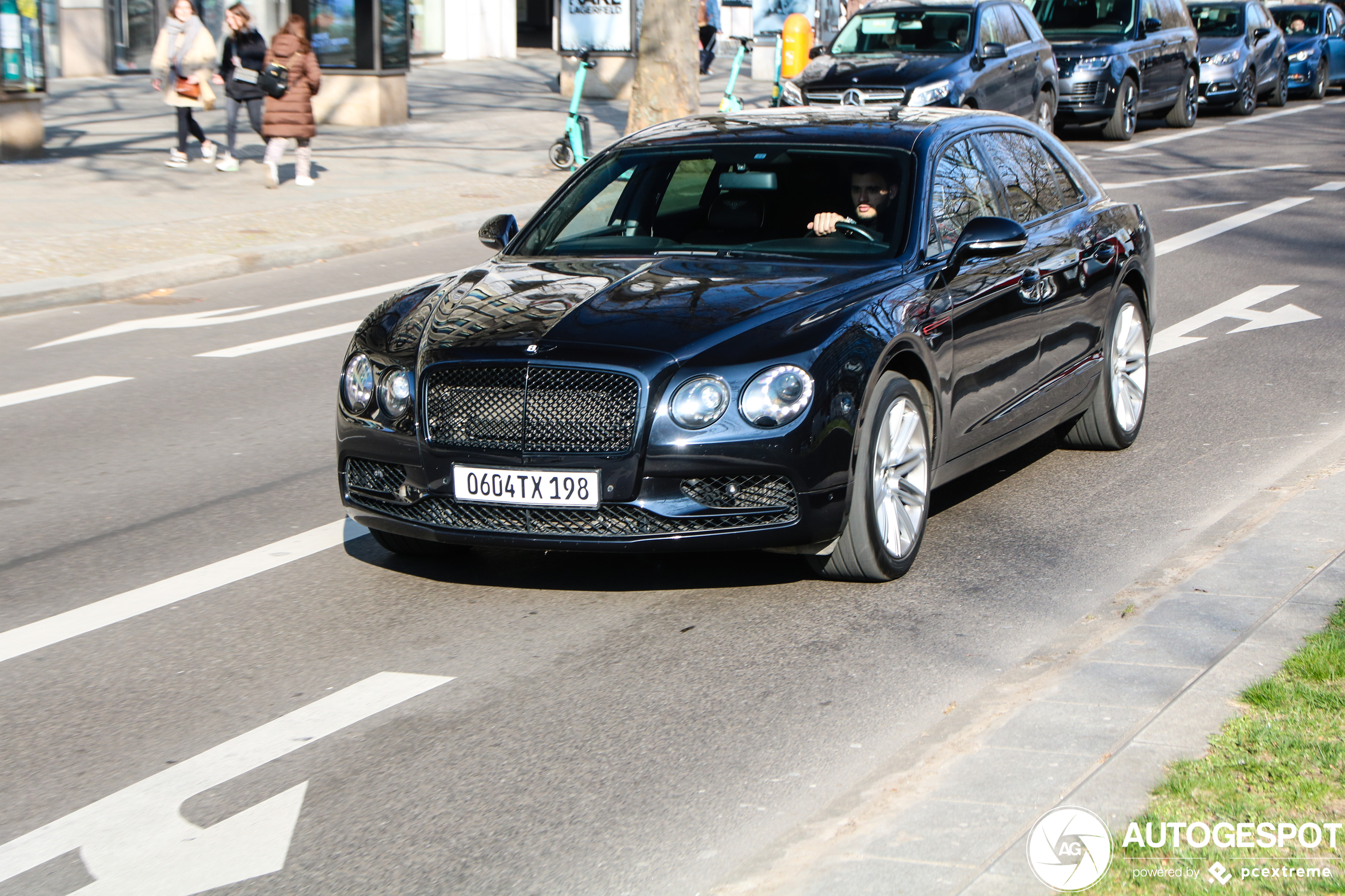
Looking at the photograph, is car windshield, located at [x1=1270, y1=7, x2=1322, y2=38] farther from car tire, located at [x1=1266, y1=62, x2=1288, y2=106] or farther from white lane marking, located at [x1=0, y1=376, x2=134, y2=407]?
white lane marking, located at [x1=0, y1=376, x2=134, y2=407]

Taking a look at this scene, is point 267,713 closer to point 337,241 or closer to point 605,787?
point 605,787

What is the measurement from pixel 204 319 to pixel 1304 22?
2957cm

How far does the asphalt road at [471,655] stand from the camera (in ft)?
12.9

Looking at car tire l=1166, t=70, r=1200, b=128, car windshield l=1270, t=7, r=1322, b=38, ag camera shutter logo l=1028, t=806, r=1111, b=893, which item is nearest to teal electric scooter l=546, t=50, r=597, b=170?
car tire l=1166, t=70, r=1200, b=128

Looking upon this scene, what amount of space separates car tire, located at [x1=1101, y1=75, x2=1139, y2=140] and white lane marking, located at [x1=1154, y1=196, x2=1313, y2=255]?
6.77 m

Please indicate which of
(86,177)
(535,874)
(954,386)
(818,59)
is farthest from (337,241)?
(535,874)

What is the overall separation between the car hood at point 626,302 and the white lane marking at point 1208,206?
12324mm

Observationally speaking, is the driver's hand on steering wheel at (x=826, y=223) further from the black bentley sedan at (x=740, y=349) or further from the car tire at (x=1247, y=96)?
the car tire at (x=1247, y=96)

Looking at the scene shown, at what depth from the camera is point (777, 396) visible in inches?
211

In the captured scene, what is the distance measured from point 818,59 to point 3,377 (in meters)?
13.6

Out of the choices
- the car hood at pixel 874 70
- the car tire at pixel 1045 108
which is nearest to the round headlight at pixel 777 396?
the car hood at pixel 874 70

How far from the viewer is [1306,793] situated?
3.76 metres

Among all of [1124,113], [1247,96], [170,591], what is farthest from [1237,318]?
[1247,96]

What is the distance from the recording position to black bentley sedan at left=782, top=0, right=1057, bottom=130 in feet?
66.5
